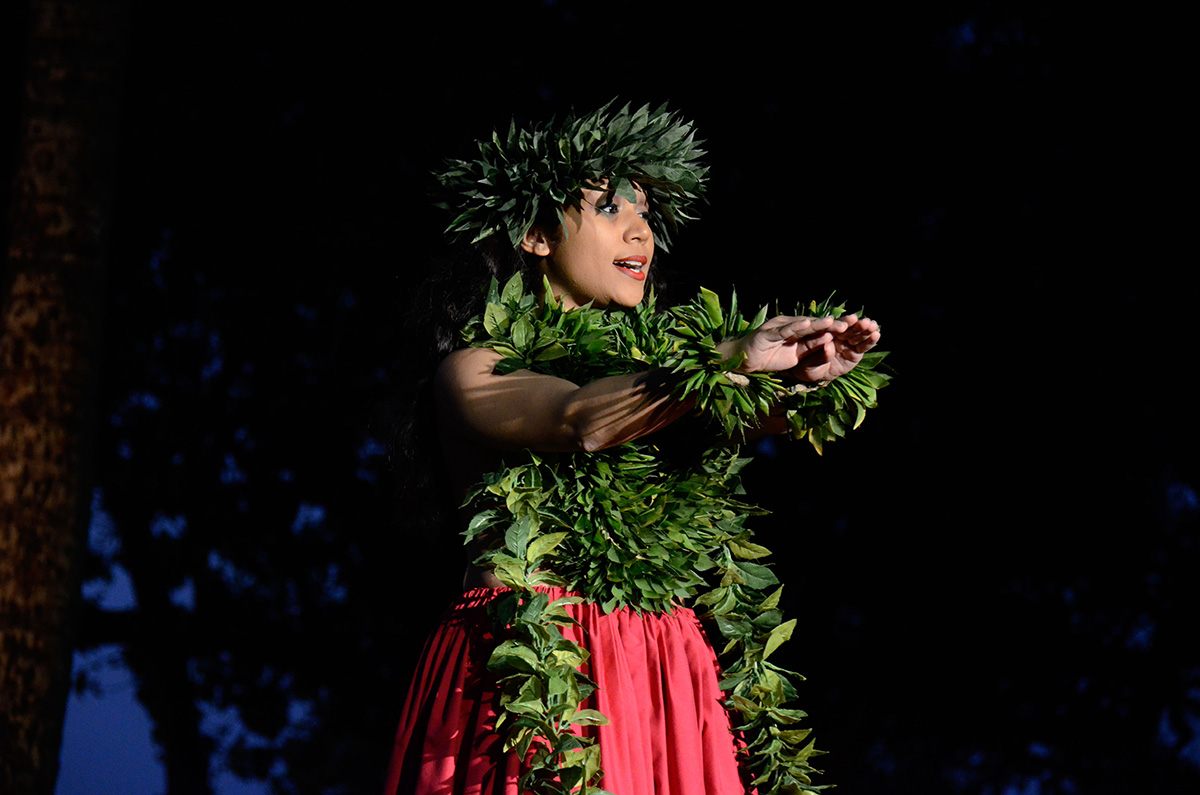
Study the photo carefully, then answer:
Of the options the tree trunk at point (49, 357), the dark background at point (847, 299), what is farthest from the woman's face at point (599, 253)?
the tree trunk at point (49, 357)

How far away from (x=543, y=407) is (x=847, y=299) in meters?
2.65

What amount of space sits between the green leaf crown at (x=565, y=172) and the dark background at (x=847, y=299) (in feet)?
4.76

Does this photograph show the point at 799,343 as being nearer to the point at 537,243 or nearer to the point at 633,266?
the point at 633,266

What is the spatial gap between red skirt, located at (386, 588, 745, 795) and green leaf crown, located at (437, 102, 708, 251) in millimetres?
688

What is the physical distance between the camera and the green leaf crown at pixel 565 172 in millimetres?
2297

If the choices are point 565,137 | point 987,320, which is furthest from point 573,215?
point 987,320

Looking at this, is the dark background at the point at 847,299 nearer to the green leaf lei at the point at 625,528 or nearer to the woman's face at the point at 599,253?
the woman's face at the point at 599,253

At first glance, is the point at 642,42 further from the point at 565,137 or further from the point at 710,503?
the point at 710,503

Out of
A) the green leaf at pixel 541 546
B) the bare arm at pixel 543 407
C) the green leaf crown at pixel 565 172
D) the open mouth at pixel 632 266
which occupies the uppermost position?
the green leaf crown at pixel 565 172

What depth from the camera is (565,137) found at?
2.31 meters

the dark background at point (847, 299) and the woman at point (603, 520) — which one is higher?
the dark background at point (847, 299)

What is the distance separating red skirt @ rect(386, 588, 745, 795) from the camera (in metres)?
1.87

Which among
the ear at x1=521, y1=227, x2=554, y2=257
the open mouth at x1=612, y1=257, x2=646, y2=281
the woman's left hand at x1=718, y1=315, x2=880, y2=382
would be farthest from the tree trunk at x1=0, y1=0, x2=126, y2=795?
the woman's left hand at x1=718, y1=315, x2=880, y2=382

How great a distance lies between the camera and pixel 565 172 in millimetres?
2293
